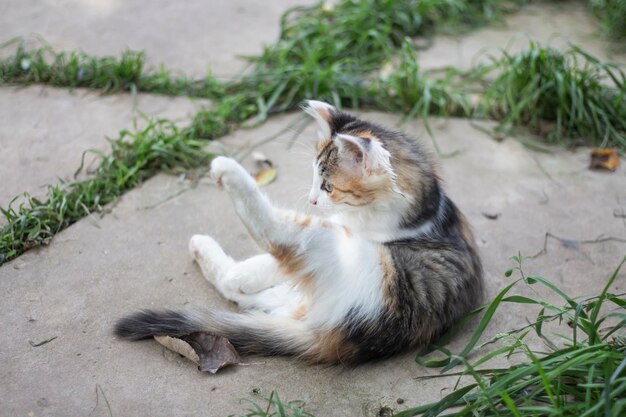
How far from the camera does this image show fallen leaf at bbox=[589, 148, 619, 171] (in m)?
3.83

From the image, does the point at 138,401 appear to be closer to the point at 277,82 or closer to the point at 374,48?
the point at 277,82

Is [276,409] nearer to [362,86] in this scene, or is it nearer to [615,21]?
[362,86]

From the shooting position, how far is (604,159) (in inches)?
152

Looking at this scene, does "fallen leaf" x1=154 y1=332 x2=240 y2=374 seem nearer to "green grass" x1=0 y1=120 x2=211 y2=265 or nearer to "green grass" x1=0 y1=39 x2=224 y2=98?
"green grass" x1=0 y1=120 x2=211 y2=265

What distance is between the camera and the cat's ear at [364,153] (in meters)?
2.45

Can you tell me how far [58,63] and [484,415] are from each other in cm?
333

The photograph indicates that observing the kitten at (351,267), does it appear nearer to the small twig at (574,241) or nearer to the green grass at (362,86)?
the small twig at (574,241)

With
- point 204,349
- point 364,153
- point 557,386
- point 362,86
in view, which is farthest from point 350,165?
point 362,86

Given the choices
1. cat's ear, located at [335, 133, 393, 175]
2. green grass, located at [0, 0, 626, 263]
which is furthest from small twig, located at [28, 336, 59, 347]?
green grass, located at [0, 0, 626, 263]

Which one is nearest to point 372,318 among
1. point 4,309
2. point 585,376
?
point 585,376

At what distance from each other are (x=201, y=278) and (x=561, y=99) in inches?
93.5

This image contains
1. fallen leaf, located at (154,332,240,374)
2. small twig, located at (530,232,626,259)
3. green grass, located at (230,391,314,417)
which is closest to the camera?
green grass, located at (230,391,314,417)

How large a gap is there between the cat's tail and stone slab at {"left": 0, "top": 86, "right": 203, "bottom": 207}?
113cm

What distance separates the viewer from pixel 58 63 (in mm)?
4207
